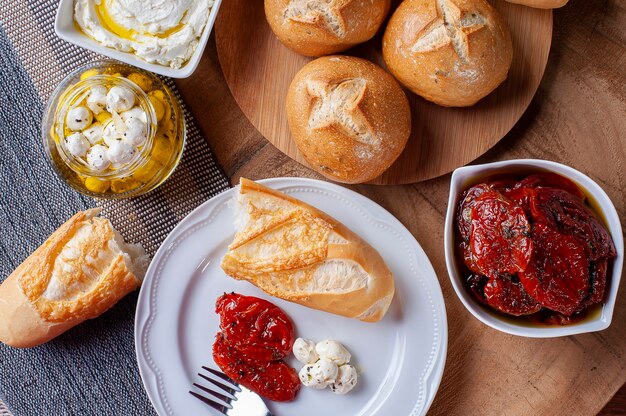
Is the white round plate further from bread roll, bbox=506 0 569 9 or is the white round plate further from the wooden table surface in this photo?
bread roll, bbox=506 0 569 9

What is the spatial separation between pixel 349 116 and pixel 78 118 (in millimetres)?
729

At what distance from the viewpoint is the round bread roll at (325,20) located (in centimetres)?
171

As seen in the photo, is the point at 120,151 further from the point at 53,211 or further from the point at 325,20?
the point at 325,20

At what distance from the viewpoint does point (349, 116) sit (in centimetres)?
171

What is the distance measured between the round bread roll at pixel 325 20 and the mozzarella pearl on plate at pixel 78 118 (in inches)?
22.0

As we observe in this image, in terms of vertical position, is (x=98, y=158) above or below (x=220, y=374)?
above

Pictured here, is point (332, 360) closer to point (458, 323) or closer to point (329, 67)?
point (458, 323)

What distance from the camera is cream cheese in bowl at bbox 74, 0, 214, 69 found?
177 cm

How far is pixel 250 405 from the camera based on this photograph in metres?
1.93

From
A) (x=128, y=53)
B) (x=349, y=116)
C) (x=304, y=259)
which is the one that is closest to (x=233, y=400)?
(x=304, y=259)

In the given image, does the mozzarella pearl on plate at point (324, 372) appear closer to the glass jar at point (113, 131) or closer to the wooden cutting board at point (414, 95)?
the wooden cutting board at point (414, 95)

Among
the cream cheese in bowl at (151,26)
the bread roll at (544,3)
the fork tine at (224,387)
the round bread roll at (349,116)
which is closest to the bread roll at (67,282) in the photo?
the fork tine at (224,387)

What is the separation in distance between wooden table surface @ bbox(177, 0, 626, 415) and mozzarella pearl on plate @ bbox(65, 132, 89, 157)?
336 mm

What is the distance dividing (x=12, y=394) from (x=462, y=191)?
149 centimetres
